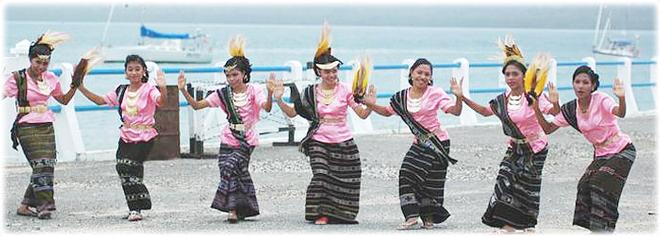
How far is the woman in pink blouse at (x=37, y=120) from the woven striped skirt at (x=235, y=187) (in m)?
1.31

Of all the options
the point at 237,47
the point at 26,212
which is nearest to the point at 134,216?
the point at 26,212

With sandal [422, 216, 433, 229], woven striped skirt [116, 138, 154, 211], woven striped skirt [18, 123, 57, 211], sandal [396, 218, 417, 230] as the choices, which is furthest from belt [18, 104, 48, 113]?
sandal [422, 216, 433, 229]

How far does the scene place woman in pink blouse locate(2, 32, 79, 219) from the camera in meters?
10.7

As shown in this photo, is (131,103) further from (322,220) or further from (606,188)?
(606,188)

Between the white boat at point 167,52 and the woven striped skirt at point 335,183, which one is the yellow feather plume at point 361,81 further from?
the white boat at point 167,52

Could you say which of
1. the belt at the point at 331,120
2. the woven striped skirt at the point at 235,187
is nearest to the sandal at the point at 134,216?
the woven striped skirt at the point at 235,187

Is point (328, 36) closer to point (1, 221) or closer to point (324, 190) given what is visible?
point (324, 190)

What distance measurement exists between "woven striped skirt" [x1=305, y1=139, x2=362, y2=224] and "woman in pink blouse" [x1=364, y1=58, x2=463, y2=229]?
444 mm

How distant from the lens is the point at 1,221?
416 inches

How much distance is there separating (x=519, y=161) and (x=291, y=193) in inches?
122

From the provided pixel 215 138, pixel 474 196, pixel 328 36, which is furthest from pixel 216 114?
pixel 328 36

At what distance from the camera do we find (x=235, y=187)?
1049 centimetres

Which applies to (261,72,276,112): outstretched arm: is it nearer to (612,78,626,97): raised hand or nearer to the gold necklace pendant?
the gold necklace pendant

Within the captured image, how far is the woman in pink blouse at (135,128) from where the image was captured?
10.6m
